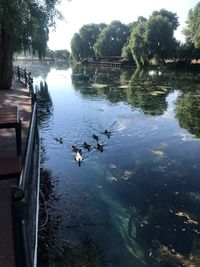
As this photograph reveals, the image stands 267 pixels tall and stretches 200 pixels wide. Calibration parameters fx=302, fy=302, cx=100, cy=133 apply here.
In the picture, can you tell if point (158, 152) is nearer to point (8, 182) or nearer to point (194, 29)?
point (8, 182)

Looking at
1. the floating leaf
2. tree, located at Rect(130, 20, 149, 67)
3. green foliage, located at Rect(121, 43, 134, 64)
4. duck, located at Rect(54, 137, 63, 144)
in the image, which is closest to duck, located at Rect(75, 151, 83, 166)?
duck, located at Rect(54, 137, 63, 144)

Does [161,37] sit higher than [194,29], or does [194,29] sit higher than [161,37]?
[194,29]

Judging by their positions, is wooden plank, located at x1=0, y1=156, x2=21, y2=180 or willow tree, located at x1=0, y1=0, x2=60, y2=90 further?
willow tree, located at x1=0, y1=0, x2=60, y2=90

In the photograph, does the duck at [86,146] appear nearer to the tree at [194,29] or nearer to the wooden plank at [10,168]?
the wooden plank at [10,168]

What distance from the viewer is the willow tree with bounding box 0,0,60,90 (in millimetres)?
13828

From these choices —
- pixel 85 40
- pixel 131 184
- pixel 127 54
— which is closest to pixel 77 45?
pixel 85 40

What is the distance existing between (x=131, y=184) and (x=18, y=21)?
31.7ft

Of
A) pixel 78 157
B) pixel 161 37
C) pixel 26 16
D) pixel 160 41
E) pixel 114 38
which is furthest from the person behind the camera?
pixel 114 38

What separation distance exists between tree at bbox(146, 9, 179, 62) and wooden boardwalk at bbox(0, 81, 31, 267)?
57.2m

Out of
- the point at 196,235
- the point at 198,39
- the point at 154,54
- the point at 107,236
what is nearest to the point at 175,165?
the point at 196,235

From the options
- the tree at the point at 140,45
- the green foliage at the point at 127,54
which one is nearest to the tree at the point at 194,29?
the tree at the point at 140,45

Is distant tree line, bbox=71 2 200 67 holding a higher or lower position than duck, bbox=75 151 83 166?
higher

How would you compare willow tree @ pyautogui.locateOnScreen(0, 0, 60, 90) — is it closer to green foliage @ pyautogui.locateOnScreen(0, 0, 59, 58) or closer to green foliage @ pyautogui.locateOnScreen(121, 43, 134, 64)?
green foliage @ pyautogui.locateOnScreen(0, 0, 59, 58)

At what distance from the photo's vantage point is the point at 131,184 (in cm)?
979
